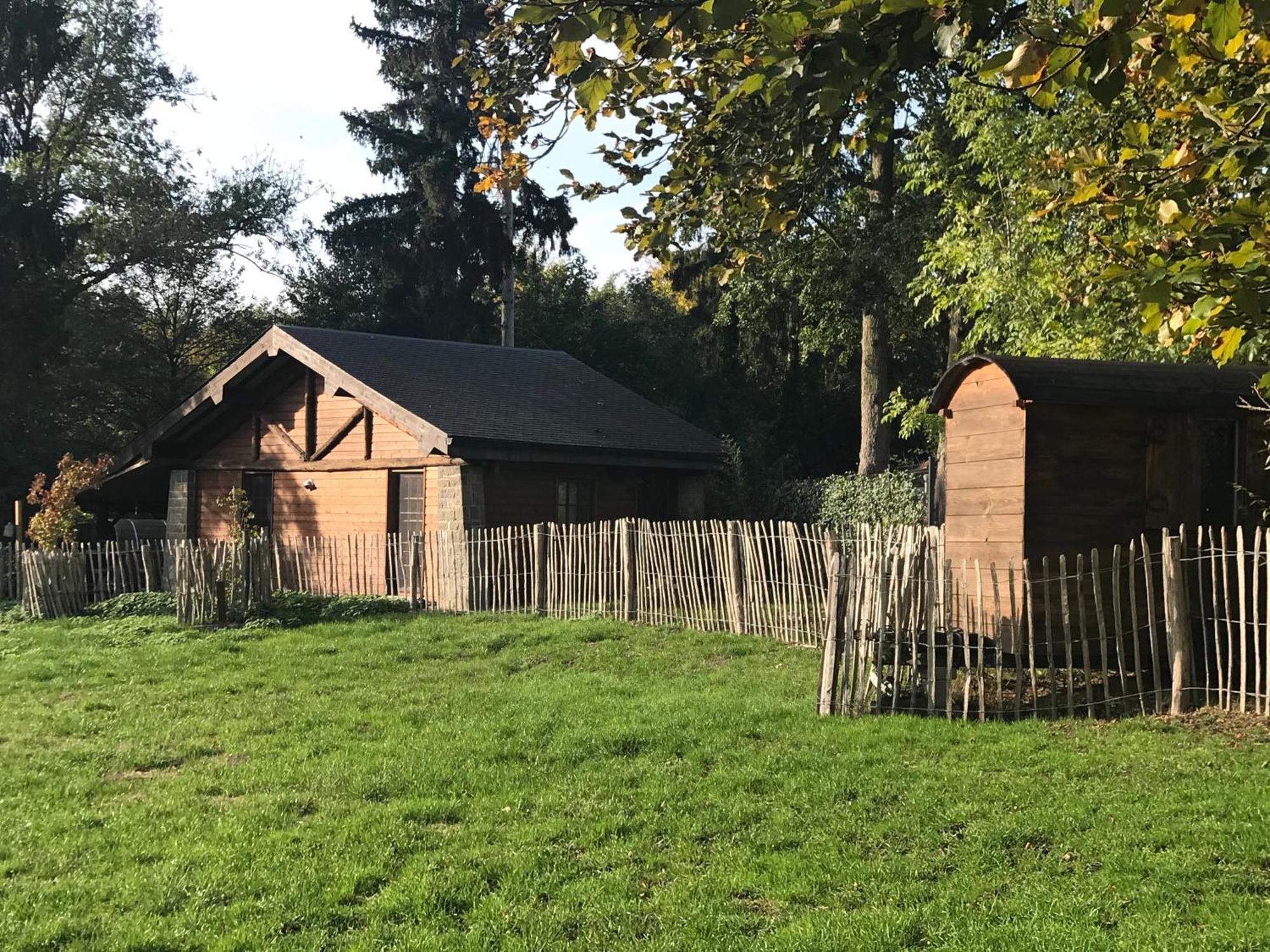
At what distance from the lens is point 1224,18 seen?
3422mm

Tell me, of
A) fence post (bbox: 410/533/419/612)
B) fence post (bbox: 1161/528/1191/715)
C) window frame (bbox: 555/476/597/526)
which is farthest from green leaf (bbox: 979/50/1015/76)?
window frame (bbox: 555/476/597/526)

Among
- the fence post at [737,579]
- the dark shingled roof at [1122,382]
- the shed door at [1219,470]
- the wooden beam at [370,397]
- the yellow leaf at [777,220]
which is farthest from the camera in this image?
the wooden beam at [370,397]

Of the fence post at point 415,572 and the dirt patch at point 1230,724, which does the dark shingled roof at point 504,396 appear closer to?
the fence post at point 415,572

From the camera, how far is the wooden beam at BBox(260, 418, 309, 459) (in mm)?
22156

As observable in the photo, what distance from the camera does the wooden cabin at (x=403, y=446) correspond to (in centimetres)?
1912

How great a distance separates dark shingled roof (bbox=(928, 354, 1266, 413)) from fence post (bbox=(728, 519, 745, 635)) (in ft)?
13.7

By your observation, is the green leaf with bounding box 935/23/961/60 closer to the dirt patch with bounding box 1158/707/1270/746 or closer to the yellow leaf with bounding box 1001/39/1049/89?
the yellow leaf with bounding box 1001/39/1049/89

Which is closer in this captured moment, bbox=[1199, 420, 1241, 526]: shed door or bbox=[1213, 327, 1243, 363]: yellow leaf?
bbox=[1213, 327, 1243, 363]: yellow leaf

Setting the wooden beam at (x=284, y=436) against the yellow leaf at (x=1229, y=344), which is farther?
the wooden beam at (x=284, y=436)

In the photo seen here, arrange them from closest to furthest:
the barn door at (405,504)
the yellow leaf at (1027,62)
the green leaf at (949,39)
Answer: the yellow leaf at (1027,62)
the green leaf at (949,39)
the barn door at (405,504)

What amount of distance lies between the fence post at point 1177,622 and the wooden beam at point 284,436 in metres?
17.0

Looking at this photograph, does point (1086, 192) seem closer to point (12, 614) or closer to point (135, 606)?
point (135, 606)

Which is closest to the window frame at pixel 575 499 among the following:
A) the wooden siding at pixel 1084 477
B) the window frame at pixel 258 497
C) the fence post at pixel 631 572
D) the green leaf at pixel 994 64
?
the fence post at pixel 631 572

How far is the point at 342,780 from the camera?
25.7 feet
